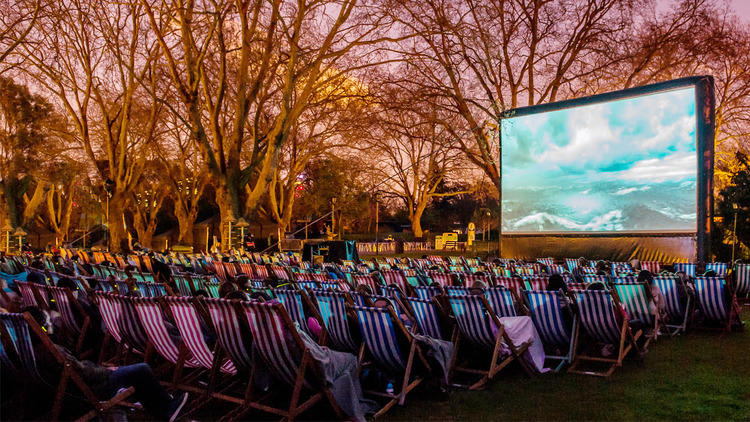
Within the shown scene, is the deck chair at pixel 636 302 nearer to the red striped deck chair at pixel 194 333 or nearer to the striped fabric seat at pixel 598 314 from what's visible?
the striped fabric seat at pixel 598 314

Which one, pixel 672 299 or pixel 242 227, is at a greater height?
pixel 242 227

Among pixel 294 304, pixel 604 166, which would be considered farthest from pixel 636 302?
pixel 604 166

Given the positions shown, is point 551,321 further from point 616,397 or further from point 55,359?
point 55,359

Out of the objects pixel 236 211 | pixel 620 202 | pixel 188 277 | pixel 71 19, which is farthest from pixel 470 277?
pixel 71 19

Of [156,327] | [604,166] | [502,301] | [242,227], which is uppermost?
[604,166]

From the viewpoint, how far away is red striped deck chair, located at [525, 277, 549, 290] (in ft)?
24.4

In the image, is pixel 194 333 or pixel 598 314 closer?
pixel 194 333

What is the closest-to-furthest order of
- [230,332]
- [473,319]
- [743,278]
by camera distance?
[230,332] → [473,319] → [743,278]

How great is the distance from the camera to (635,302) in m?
7.21

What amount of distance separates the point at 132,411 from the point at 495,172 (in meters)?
22.7

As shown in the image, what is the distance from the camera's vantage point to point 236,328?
4.17 metres

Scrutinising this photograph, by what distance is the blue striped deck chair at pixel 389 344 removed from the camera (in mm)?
4504

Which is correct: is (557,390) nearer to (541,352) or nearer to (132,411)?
(541,352)

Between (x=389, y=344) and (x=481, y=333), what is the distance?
3.66 feet
